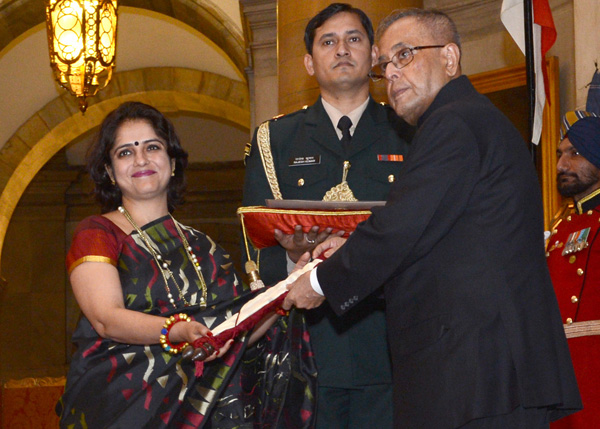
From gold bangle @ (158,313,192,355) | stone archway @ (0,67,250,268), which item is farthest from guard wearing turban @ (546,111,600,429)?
stone archway @ (0,67,250,268)

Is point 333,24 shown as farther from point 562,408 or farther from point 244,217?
point 562,408

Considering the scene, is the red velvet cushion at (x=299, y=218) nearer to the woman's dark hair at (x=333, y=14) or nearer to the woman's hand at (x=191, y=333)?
the woman's hand at (x=191, y=333)

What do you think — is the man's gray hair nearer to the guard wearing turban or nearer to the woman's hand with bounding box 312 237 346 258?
the woman's hand with bounding box 312 237 346 258

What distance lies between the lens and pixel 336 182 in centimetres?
374

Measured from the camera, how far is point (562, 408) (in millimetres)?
2832

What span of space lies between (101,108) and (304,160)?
9.58 meters

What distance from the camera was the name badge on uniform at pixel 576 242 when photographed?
4750 mm

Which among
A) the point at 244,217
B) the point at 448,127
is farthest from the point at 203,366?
the point at 448,127

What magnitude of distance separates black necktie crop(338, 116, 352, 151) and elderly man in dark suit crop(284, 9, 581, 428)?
0.85 m

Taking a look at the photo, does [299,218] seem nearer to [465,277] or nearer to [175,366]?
[175,366]

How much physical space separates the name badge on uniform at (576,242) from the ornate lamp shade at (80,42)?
4439mm

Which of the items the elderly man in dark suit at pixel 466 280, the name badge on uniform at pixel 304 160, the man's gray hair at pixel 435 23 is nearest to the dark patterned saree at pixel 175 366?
the name badge on uniform at pixel 304 160

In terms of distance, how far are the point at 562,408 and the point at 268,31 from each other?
7079mm

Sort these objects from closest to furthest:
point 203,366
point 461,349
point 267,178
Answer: point 461,349 → point 203,366 → point 267,178
